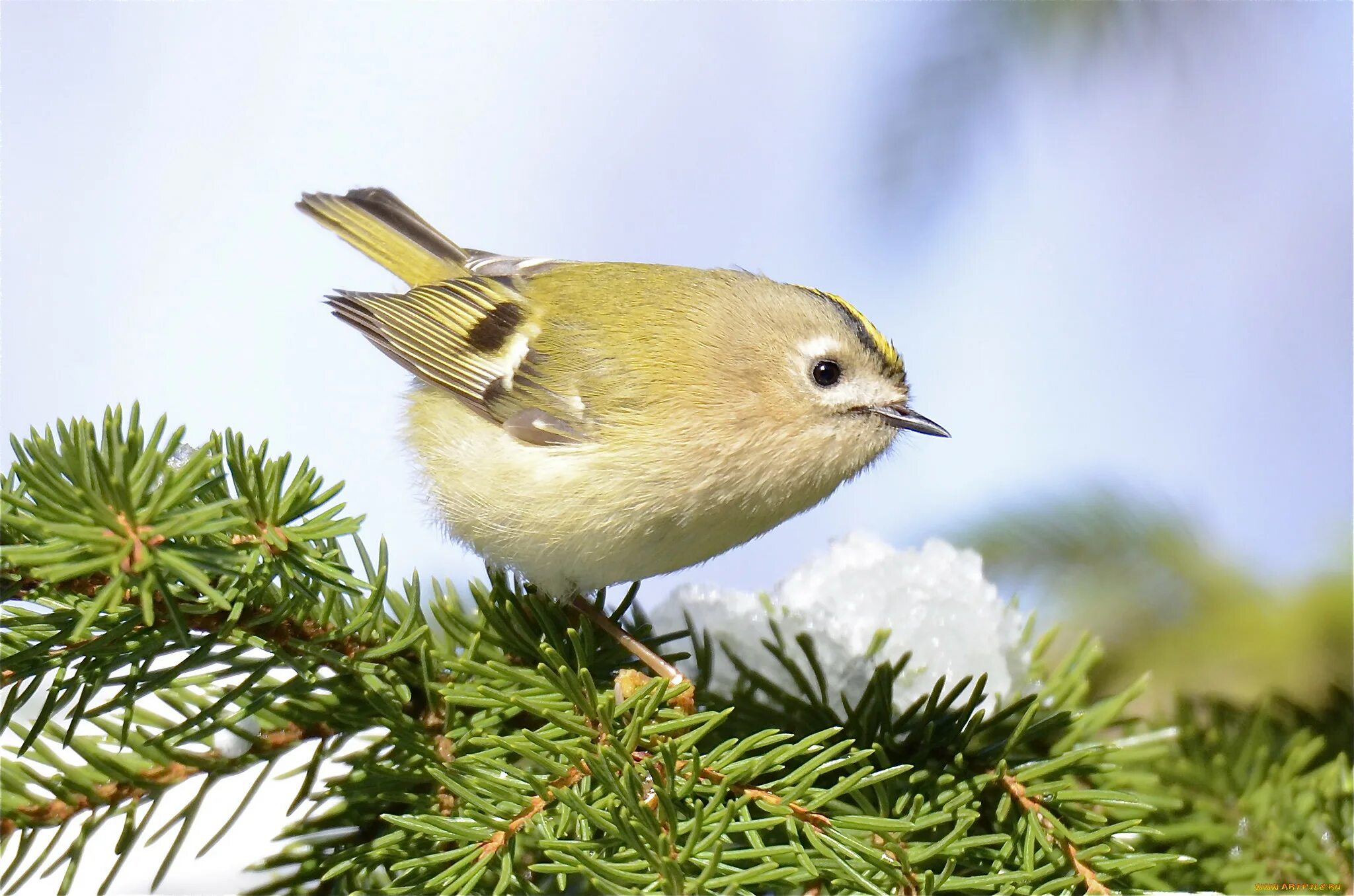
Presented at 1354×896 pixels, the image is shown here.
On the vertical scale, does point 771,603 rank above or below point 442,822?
above

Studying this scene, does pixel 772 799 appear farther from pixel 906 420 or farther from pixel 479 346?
pixel 479 346

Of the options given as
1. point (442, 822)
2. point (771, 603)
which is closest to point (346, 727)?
point (442, 822)

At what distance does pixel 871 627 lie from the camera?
0.94 metres

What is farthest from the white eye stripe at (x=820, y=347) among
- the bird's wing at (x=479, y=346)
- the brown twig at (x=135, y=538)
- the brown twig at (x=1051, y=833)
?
the brown twig at (x=135, y=538)

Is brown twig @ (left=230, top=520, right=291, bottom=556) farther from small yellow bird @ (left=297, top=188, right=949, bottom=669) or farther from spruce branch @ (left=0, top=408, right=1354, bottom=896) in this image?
small yellow bird @ (left=297, top=188, right=949, bottom=669)

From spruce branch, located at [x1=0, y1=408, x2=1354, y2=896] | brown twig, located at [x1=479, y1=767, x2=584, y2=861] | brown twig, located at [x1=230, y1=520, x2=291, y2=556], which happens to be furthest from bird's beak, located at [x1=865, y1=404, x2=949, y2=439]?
brown twig, located at [x1=230, y1=520, x2=291, y2=556]

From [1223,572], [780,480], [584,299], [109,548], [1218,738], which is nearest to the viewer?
[109,548]

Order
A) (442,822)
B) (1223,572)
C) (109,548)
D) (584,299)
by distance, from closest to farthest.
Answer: (109,548), (442,822), (1223,572), (584,299)

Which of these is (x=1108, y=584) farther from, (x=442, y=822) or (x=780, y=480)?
(x=442, y=822)

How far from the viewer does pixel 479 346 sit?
4.11ft

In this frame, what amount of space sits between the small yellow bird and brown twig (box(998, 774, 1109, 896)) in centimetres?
36

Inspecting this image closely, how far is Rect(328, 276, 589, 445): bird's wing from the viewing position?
1138 mm

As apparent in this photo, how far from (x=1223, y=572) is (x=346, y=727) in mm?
892

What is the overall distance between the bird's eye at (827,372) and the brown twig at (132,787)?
1.96ft
